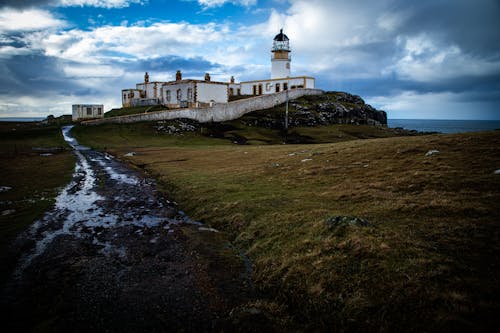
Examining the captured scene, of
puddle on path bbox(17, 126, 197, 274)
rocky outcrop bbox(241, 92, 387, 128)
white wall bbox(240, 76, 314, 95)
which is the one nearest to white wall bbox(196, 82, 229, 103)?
rocky outcrop bbox(241, 92, 387, 128)

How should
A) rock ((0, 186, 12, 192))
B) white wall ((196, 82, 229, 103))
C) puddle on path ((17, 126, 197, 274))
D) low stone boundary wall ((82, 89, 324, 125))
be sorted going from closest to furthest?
puddle on path ((17, 126, 197, 274)) < rock ((0, 186, 12, 192)) < low stone boundary wall ((82, 89, 324, 125)) < white wall ((196, 82, 229, 103))

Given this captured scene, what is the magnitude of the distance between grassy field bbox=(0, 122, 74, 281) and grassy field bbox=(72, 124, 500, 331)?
28.5 feet

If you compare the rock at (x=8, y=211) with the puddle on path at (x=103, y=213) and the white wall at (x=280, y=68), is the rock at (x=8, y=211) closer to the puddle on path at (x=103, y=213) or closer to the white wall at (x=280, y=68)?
the puddle on path at (x=103, y=213)

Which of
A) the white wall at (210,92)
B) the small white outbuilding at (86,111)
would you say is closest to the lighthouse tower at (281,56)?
the white wall at (210,92)

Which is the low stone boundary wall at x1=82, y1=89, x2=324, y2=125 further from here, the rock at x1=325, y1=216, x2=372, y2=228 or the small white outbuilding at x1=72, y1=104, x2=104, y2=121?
the rock at x1=325, y1=216, x2=372, y2=228

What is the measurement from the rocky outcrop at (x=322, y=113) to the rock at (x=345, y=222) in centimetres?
6282

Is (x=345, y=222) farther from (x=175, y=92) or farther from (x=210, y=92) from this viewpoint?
(x=175, y=92)

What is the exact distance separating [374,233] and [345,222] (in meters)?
1.23

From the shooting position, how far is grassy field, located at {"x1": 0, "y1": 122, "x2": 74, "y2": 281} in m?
15.2

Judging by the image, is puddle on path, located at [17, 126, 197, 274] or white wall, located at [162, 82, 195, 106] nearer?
puddle on path, located at [17, 126, 197, 274]

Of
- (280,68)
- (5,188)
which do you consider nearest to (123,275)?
(5,188)

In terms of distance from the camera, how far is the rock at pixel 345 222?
11867mm

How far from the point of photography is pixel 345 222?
12.1 meters

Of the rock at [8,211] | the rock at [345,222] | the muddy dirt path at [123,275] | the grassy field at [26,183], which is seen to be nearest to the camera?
the muddy dirt path at [123,275]
